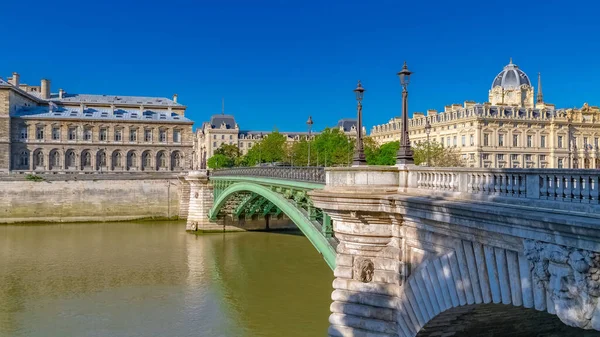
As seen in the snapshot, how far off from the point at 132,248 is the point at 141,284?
1180 centimetres

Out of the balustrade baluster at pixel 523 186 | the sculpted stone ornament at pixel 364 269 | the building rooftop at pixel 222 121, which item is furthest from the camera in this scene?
the building rooftop at pixel 222 121

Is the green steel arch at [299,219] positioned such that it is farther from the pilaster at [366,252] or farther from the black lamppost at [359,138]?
the pilaster at [366,252]

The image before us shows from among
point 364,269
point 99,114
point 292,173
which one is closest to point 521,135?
point 292,173

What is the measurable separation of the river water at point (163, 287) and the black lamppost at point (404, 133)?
33.8 ft

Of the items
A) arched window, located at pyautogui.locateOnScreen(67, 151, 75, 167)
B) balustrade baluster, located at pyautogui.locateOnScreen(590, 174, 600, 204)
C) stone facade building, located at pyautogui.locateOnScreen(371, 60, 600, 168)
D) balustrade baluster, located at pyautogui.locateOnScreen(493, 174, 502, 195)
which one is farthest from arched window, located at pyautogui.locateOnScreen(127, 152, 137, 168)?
balustrade baluster, located at pyautogui.locateOnScreen(590, 174, 600, 204)

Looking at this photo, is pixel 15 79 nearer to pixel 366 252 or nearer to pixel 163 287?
pixel 163 287

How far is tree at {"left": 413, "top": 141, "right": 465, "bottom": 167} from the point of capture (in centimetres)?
5721

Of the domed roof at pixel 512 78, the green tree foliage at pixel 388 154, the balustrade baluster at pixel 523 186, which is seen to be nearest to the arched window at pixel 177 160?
the green tree foliage at pixel 388 154

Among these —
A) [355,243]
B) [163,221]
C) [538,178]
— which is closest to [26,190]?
[163,221]

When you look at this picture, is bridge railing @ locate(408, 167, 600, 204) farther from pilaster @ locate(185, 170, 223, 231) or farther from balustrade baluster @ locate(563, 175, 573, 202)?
pilaster @ locate(185, 170, 223, 231)

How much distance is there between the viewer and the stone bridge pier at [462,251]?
656 centimetres

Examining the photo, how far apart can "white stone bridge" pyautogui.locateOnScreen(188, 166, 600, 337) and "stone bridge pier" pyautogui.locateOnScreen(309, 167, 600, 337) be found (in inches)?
0.6

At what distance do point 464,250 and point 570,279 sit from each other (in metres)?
2.13

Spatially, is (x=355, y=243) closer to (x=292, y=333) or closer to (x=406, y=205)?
(x=406, y=205)
